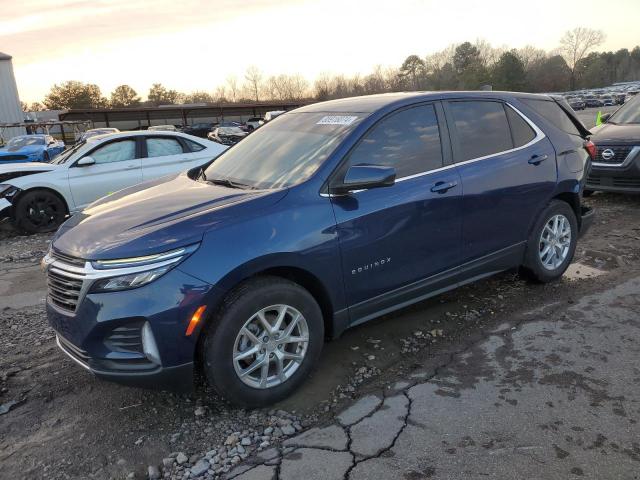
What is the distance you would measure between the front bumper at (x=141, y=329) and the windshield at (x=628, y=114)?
885 centimetres

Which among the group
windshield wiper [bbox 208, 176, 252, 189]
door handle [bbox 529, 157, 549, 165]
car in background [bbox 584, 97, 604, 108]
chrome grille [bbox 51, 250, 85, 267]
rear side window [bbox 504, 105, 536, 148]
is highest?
rear side window [bbox 504, 105, 536, 148]

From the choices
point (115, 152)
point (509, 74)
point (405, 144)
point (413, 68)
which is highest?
point (413, 68)

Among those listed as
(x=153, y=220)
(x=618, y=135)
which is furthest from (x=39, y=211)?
(x=618, y=135)

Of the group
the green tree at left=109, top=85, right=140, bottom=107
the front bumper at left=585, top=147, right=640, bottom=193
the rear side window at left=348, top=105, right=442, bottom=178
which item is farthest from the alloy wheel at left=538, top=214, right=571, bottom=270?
the green tree at left=109, top=85, right=140, bottom=107

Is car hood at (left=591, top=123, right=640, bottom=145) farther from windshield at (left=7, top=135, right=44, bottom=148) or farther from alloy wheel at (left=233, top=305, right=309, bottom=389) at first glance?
windshield at (left=7, top=135, right=44, bottom=148)

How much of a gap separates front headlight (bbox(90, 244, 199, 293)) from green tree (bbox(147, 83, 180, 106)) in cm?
9647

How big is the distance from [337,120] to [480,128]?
4.20 ft

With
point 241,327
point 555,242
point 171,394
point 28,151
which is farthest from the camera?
point 28,151

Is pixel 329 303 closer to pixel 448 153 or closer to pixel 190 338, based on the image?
pixel 190 338

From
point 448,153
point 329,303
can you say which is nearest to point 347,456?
point 329,303

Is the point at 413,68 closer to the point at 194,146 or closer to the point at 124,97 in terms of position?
the point at 124,97

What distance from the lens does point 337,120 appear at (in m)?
3.70

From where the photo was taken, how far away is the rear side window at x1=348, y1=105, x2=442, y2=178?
3.50m

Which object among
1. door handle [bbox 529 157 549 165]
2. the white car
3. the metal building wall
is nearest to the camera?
door handle [bbox 529 157 549 165]
